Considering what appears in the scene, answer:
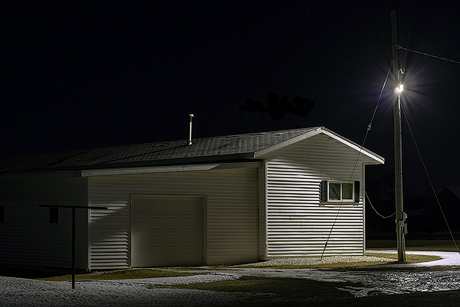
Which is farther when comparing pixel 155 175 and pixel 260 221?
pixel 260 221

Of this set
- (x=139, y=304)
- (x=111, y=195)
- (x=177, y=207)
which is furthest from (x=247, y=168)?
(x=139, y=304)

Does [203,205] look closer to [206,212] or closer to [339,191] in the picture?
[206,212]

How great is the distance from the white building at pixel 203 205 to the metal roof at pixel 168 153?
0.27 ft

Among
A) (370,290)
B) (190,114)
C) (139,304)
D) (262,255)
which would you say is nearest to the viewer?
(139,304)

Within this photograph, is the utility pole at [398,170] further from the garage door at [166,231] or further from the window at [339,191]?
the garage door at [166,231]

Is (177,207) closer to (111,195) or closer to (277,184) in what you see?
(111,195)

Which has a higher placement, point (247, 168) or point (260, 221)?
point (247, 168)

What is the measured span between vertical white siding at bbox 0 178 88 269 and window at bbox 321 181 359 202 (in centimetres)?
812

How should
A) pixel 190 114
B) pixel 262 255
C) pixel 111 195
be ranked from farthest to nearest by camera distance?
1. pixel 190 114
2. pixel 262 255
3. pixel 111 195

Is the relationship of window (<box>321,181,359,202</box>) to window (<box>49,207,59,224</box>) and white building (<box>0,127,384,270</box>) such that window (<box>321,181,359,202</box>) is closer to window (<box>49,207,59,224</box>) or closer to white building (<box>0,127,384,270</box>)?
white building (<box>0,127,384,270</box>)

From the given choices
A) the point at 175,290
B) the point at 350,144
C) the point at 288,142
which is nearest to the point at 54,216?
the point at 288,142

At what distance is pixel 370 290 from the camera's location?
12.5 metres

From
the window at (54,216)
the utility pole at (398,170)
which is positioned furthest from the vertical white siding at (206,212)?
the utility pole at (398,170)

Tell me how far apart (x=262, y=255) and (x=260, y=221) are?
3.43ft
